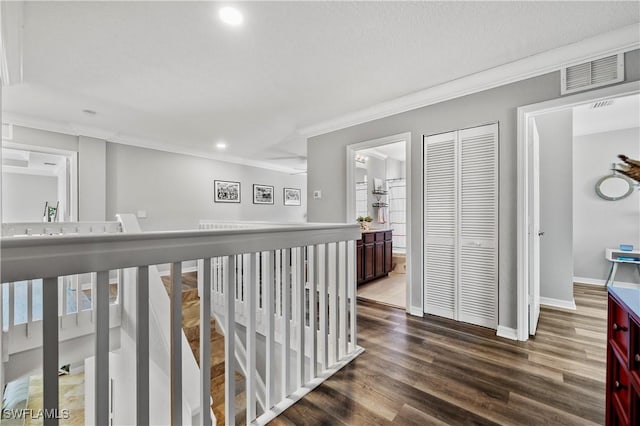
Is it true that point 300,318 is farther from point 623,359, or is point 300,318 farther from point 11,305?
point 11,305

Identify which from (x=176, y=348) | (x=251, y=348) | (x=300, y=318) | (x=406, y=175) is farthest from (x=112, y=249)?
(x=406, y=175)

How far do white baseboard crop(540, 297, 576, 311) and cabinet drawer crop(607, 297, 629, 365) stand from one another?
251 centimetres

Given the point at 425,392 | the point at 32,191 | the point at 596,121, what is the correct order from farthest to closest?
the point at 32,191
the point at 596,121
the point at 425,392

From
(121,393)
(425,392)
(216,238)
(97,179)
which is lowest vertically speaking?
(121,393)

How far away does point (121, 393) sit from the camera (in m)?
1.94

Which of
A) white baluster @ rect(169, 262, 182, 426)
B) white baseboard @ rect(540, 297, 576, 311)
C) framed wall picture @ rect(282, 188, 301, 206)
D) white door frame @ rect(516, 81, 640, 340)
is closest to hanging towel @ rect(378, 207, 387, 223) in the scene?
framed wall picture @ rect(282, 188, 301, 206)

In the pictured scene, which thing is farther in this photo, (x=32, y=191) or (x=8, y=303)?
(x=32, y=191)

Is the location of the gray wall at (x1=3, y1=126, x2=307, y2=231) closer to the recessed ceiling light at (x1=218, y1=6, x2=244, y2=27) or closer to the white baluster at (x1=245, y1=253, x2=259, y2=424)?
the recessed ceiling light at (x1=218, y1=6, x2=244, y2=27)

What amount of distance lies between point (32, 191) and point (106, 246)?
9702 mm

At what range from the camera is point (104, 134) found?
4.17 metres

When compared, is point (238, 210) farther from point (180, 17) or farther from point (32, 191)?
point (32, 191)

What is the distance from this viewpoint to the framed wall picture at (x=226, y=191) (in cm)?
582

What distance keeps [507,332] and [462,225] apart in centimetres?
100

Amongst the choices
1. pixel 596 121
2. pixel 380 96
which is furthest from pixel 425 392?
pixel 596 121
